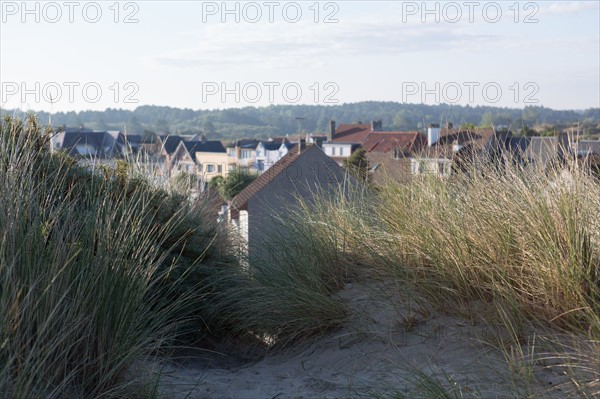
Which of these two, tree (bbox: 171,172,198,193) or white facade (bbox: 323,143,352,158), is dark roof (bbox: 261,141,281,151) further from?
tree (bbox: 171,172,198,193)

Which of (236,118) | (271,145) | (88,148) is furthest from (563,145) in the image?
(236,118)

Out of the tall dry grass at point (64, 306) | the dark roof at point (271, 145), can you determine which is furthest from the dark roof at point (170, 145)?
the dark roof at point (271, 145)

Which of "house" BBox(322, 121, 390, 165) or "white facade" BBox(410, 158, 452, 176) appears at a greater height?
"house" BBox(322, 121, 390, 165)

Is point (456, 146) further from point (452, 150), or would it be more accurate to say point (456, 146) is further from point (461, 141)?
point (461, 141)

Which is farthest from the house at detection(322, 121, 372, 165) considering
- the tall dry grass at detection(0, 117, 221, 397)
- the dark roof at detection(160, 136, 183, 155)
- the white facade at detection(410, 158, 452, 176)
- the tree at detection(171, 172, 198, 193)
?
the tall dry grass at detection(0, 117, 221, 397)

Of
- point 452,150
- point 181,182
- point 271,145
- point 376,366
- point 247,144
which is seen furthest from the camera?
point 247,144

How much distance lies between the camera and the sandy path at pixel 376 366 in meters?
4.34

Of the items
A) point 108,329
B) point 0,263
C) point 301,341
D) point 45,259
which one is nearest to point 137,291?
point 108,329

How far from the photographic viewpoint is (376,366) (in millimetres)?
5109

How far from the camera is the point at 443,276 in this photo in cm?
567

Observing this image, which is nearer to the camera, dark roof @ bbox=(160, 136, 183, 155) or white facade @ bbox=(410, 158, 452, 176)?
white facade @ bbox=(410, 158, 452, 176)

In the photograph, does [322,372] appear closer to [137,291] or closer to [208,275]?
[137,291]

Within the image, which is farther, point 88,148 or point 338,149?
point 338,149

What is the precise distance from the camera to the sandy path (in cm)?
434
